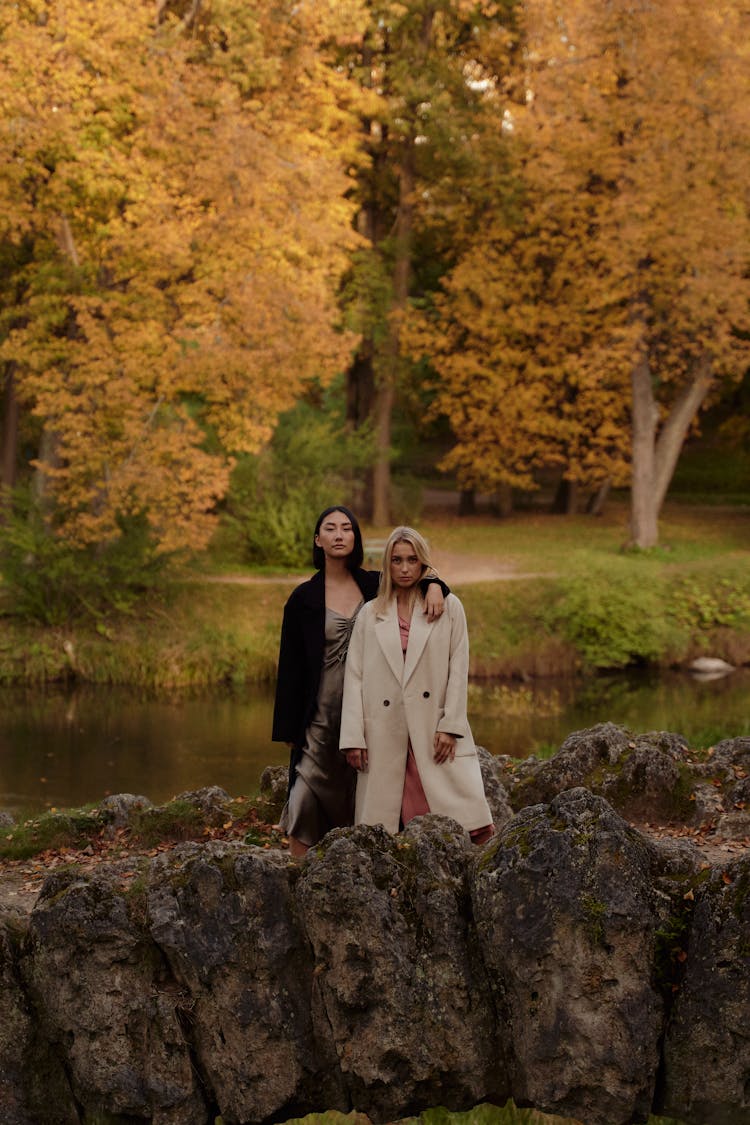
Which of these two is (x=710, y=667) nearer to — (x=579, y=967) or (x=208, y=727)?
(x=208, y=727)

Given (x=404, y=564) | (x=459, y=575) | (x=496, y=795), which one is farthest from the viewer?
(x=459, y=575)

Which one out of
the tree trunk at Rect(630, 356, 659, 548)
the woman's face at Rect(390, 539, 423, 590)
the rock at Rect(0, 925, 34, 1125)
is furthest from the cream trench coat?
the tree trunk at Rect(630, 356, 659, 548)

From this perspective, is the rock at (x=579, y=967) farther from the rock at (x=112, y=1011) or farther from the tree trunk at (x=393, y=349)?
the tree trunk at (x=393, y=349)

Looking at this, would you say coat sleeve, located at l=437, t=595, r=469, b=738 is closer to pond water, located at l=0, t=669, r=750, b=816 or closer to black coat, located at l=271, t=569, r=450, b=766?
black coat, located at l=271, t=569, r=450, b=766

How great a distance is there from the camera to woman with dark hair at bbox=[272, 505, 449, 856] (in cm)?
653

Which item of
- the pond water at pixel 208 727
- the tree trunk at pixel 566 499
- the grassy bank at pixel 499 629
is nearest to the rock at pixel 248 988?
the pond water at pixel 208 727

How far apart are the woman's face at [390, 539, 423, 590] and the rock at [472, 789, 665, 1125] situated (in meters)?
1.34

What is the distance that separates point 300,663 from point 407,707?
1.99 ft

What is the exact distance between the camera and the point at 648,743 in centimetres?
817

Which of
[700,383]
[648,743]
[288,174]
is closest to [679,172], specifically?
[700,383]

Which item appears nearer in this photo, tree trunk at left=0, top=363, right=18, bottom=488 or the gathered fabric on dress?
the gathered fabric on dress

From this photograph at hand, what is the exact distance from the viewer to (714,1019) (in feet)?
17.3

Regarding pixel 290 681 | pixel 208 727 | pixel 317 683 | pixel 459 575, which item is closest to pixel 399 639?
pixel 317 683

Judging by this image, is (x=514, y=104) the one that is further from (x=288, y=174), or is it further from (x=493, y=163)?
(x=288, y=174)
